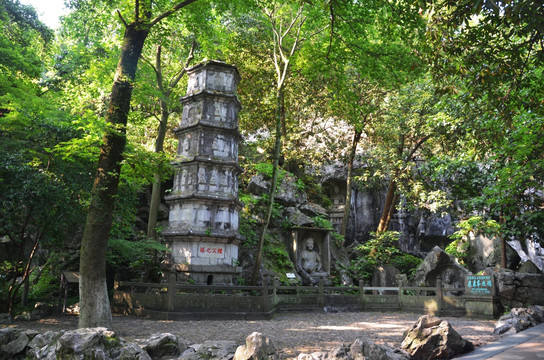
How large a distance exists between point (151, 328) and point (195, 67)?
10805 mm

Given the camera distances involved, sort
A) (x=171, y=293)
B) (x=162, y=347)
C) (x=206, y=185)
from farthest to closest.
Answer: (x=206, y=185)
(x=171, y=293)
(x=162, y=347)

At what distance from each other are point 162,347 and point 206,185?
902 cm

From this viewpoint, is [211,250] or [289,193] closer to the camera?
[211,250]

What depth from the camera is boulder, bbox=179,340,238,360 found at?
6.35m

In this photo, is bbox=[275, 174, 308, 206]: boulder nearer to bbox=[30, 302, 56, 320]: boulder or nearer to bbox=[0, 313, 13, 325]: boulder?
bbox=[30, 302, 56, 320]: boulder

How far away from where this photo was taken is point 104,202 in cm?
850

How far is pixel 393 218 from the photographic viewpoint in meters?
27.2

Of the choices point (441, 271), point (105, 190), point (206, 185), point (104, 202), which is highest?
point (206, 185)

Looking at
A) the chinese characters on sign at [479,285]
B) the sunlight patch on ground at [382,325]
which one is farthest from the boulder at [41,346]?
the chinese characters on sign at [479,285]

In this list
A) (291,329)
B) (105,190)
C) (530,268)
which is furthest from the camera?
(530,268)

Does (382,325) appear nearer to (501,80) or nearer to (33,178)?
(501,80)

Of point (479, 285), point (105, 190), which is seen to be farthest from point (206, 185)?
point (479, 285)

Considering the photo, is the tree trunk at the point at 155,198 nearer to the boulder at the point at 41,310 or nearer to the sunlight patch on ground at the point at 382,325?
the boulder at the point at 41,310

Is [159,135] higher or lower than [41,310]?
higher
